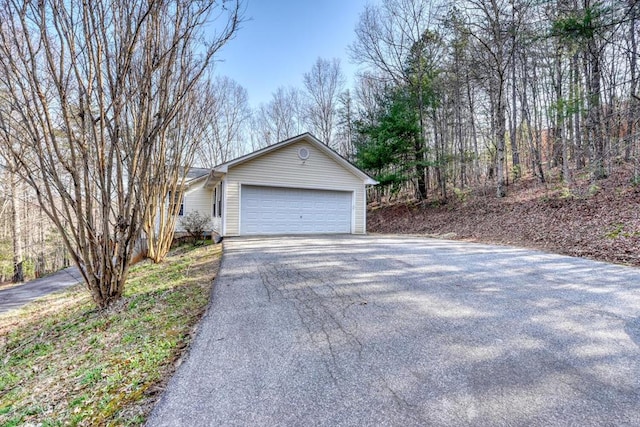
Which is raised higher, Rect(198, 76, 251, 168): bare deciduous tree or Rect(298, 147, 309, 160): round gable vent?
Rect(198, 76, 251, 168): bare deciduous tree

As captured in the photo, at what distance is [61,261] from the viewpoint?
23.0m

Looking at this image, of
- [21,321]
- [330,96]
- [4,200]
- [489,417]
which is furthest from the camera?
[330,96]

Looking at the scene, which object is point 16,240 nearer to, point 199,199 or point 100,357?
point 199,199

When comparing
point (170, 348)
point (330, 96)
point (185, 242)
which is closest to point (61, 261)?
point (185, 242)

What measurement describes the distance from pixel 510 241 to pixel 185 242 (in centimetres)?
1270

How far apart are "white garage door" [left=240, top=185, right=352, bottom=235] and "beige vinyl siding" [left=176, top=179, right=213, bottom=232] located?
16.3ft

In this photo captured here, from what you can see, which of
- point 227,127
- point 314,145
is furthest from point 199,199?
point 314,145

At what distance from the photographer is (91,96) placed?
3.93m

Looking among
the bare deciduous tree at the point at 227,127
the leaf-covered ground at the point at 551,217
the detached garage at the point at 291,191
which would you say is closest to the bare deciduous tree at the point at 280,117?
the bare deciduous tree at the point at 227,127

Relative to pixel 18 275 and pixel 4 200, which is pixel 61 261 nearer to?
pixel 18 275

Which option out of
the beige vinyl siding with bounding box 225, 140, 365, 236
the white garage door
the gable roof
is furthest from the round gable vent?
the white garage door

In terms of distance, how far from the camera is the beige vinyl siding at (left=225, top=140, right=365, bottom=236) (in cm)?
1107

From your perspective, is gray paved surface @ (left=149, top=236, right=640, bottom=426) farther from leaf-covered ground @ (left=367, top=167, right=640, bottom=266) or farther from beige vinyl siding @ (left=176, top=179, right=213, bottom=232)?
beige vinyl siding @ (left=176, top=179, right=213, bottom=232)

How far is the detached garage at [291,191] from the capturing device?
36.4ft
